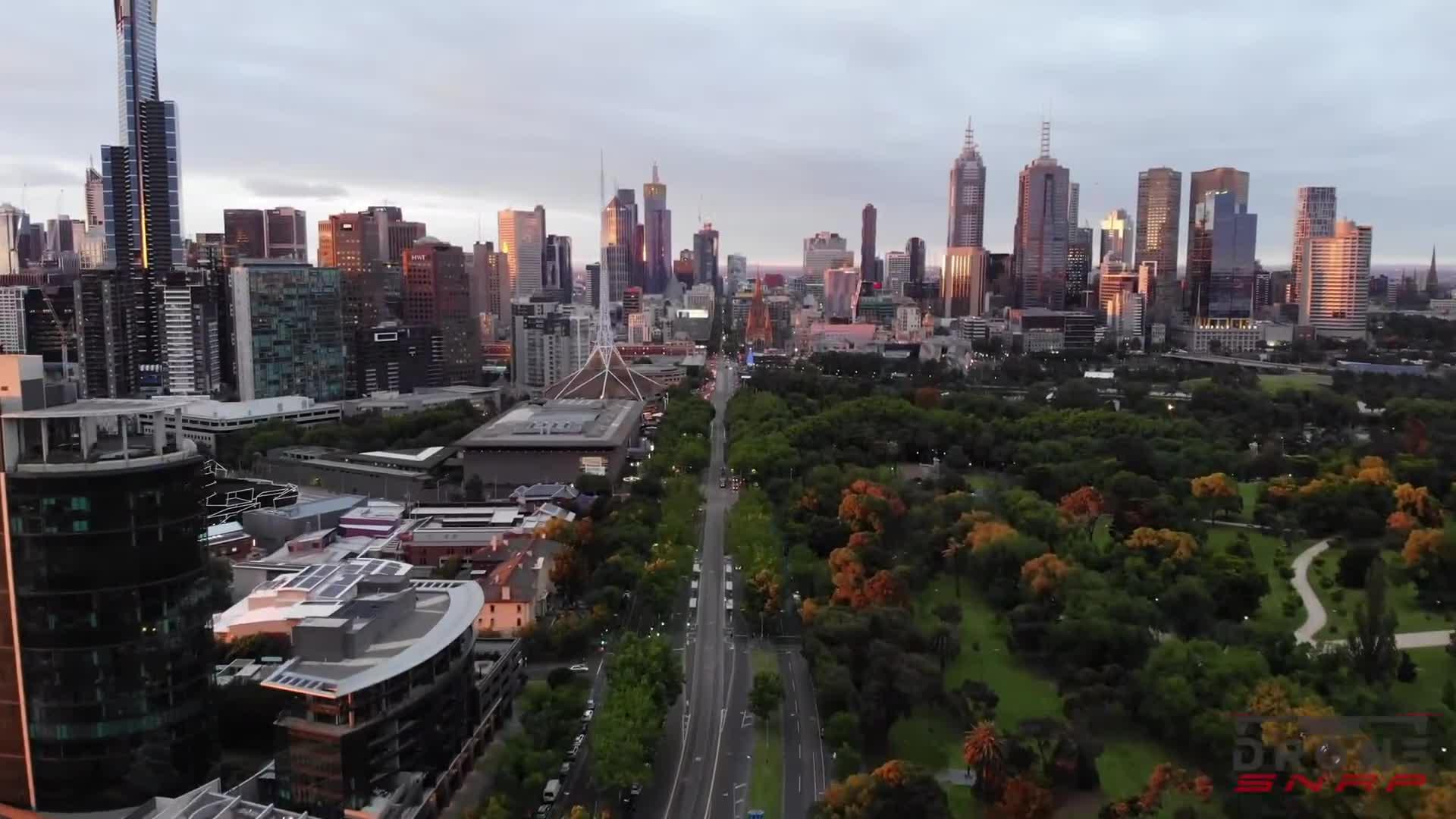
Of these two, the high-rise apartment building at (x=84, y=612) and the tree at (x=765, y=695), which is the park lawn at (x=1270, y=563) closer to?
the tree at (x=765, y=695)

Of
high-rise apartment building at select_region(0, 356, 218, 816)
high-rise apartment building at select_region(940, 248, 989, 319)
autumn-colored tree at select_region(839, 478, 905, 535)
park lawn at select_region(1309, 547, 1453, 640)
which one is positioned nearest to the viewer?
A: high-rise apartment building at select_region(0, 356, 218, 816)

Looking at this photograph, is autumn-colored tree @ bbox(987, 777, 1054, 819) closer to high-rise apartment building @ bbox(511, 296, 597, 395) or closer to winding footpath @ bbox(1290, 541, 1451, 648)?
winding footpath @ bbox(1290, 541, 1451, 648)

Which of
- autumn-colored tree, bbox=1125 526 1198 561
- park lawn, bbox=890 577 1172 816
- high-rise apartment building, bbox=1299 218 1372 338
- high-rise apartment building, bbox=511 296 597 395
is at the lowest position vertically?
park lawn, bbox=890 577 1172 816

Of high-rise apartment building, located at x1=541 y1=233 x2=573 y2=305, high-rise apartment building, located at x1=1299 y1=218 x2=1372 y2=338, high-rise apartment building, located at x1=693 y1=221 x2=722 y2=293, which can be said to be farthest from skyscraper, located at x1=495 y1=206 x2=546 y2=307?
high-rise apartment building, located at x1=1299 y1=218 x2=1372 y2=338

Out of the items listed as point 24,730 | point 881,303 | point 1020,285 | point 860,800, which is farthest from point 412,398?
point 1020,285

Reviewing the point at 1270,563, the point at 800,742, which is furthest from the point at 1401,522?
the point at 800,742

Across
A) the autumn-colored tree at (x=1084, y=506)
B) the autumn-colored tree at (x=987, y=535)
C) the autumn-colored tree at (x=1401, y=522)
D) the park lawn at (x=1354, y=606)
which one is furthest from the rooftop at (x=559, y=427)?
the autumn-colored tree at (x=1401, y=522)
